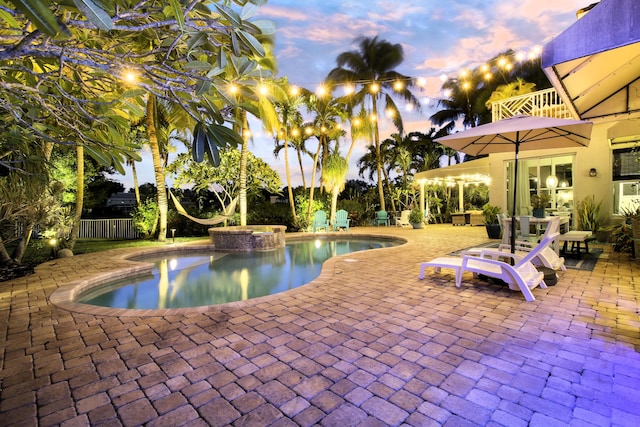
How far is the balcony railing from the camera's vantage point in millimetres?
10492

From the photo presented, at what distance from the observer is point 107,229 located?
14953mm

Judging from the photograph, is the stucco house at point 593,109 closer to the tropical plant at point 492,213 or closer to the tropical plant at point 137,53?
the tropical plant at point 492,213

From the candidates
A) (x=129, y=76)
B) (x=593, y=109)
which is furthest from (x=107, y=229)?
(x=593, y=109)

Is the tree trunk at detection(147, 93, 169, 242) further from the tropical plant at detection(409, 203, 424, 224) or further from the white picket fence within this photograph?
the tropical plant at detection(409, 203, 424, 224)

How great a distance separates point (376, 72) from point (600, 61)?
1647cm

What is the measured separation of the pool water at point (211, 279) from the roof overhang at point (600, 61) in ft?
17.3

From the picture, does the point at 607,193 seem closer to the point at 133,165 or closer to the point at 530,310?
the point at 530,310

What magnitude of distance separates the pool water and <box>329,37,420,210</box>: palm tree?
35.5 ft

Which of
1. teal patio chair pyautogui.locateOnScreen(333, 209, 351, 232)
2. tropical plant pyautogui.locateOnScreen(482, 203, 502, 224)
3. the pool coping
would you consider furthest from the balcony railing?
teal patio chair pyautogui.locateOnScreen(333, 209, 351, 232)

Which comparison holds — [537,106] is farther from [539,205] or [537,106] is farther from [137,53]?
[137,53]

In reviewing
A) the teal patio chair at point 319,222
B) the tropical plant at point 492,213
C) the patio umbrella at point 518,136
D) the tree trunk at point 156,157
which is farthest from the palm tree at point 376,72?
the patio umbrella at point 518,136

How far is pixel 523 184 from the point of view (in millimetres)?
11969

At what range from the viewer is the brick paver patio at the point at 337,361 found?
2.06 m

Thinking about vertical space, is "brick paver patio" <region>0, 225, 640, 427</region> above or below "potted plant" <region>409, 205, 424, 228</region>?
below
